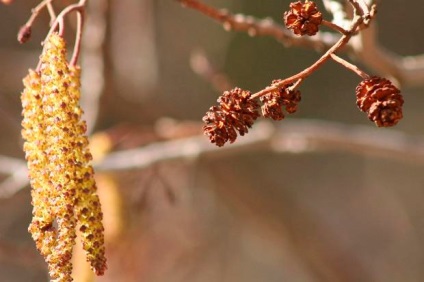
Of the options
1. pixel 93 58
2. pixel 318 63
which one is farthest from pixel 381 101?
pixel 93 58

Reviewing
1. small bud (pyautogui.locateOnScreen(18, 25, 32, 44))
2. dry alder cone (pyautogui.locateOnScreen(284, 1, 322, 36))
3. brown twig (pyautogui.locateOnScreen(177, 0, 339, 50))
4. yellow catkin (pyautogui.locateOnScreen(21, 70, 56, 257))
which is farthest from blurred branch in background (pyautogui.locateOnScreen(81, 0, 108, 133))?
dry alder cone (pyautogui.locateOnScreen(284, 1, 322, 36))

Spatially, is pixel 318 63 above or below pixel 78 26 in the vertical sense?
below

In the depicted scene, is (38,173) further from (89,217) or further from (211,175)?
(211,175)

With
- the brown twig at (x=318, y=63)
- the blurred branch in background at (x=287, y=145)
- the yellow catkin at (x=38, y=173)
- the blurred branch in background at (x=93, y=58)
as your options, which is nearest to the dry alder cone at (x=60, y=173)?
the yellow catkin at (x=38, y=173)

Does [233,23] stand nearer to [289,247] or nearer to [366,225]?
[289,247]

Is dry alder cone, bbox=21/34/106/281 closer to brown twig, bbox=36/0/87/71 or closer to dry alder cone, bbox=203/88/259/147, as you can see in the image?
brown twig, bbox=36/0/87/71

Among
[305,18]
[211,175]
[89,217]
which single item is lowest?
[89,217]
